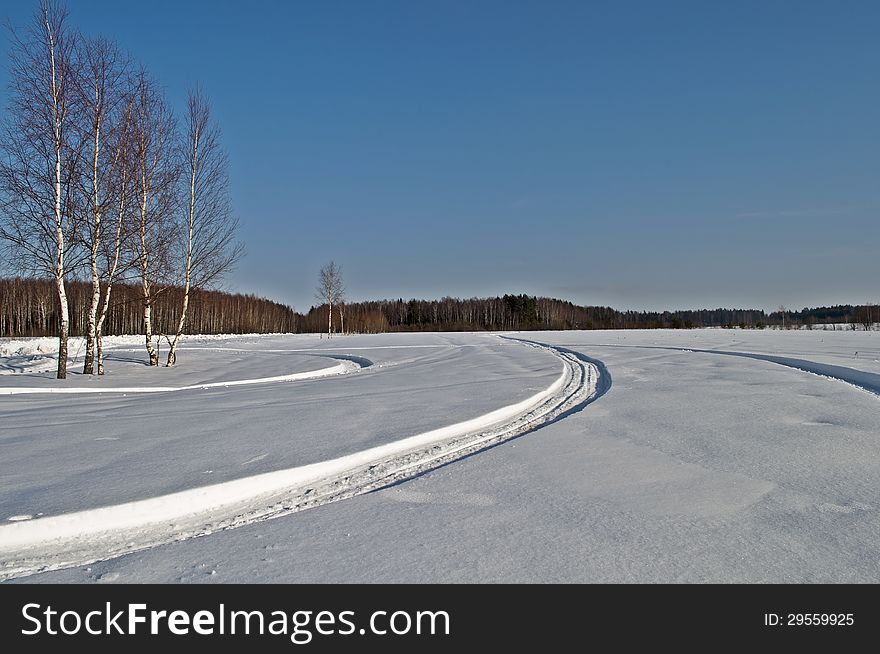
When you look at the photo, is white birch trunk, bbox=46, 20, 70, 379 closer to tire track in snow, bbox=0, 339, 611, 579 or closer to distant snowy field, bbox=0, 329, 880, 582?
distant snowy field, bbox=0, 329, 880, 582

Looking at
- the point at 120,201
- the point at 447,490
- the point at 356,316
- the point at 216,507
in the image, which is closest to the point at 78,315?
the point at 356,316

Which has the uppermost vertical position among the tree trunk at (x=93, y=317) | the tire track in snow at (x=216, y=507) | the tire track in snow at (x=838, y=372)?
the tree trunk at (x=93, y=317)

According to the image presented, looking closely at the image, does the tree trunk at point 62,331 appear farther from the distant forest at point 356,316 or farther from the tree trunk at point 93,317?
the distant forest at point 356,316

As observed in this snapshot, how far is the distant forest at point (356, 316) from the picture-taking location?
188 feet

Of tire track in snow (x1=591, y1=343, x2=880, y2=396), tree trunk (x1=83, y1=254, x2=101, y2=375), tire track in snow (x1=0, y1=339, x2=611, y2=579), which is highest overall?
tree trunk (x1=83, y1=254, x2=101, y2=375)

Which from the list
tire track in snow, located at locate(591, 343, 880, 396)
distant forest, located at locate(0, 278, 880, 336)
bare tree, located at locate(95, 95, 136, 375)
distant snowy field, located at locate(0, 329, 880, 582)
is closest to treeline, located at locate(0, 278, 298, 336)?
distant forest, located at locate(0, 278, 880, 336)

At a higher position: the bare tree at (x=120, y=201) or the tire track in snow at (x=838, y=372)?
the bare tree at (x=120, y=201)

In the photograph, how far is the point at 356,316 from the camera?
274ft

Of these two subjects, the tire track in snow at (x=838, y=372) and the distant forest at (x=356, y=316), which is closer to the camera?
the tire track in snow at (x=838, y=372)

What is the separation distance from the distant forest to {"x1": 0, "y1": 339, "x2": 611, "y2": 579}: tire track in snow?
23.5 meters

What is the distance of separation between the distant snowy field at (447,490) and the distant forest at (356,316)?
2196 centimetres

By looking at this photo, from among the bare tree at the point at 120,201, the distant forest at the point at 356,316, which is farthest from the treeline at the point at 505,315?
the bare tree at the point at 120,201

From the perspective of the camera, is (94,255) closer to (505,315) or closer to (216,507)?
(216,507)

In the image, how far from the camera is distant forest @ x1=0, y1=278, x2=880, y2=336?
2259 inches
